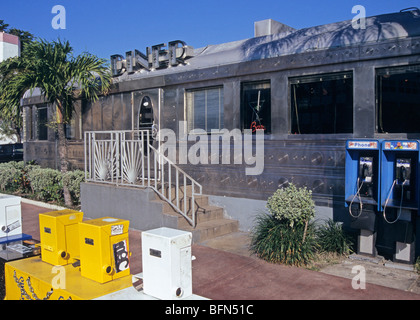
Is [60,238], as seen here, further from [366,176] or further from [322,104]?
[322,104]

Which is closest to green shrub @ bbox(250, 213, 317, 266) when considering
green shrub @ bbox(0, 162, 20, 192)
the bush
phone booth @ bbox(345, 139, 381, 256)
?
the bush

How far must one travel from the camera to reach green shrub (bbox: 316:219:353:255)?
6.80m

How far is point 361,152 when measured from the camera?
672 cm

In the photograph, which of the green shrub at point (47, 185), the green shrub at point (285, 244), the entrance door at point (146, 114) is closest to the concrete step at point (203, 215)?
the green shrub at point (285, 244)

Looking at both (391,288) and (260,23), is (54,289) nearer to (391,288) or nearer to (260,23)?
Result: (391,288)

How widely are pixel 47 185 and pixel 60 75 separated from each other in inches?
132

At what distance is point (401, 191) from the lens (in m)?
6.16

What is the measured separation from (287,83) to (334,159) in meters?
1.80

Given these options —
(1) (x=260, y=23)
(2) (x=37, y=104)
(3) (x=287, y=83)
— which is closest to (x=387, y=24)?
(3) (x=287, y=83)

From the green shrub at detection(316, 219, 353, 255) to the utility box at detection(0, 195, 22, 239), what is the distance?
16.2 ft

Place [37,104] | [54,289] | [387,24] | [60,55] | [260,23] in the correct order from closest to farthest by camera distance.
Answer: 1. [54,289]
2. [387,24]
3. [260,23]
4. [60,55]
5. [37,104]

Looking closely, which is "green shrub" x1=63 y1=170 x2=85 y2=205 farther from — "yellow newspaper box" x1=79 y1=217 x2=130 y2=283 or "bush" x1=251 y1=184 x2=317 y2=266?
"yellow newspaper box" x1=79 y1=217 x2=130 y2=283

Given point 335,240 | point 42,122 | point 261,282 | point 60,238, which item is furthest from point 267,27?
point 42,122

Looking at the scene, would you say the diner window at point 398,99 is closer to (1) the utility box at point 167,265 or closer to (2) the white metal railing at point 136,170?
(2) the white metal railing at point 136,170
